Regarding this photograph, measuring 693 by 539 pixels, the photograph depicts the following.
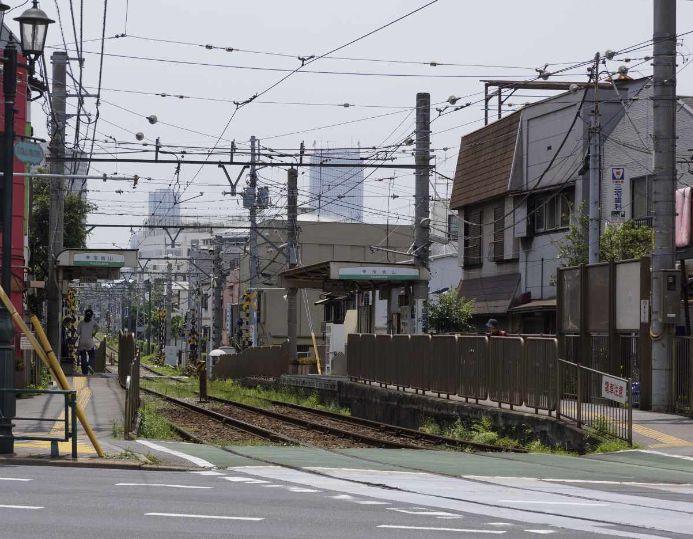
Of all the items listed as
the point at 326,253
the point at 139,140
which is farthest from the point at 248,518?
the point at 326,253

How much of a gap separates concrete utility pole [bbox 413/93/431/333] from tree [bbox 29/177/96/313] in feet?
52.6

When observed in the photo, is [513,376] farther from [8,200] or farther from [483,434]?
[8,200]

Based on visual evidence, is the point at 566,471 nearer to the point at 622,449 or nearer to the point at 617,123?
the point at 622,449

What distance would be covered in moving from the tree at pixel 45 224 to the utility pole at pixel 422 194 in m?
16.0

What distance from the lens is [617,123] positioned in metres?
41.2

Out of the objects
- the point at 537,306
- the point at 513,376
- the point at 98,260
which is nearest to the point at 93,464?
the point at 513,376

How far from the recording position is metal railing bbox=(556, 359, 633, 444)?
20234mm

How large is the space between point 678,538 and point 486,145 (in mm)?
39227

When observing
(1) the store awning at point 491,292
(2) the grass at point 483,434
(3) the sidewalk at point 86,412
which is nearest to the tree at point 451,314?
(1) the store awning at point 491,292

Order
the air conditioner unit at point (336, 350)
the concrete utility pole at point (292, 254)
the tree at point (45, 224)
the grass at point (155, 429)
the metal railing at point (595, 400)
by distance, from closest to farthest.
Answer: the metal railing at point (595, 400) < the grass at point (155, 429) < the air conditioner unit at point (336, 350) < the concrete utility pole at point (292, 254) < the tree at point (45, 224)

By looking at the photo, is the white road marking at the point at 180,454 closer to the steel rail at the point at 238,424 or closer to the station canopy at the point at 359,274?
the steel rail at the point at 238,424

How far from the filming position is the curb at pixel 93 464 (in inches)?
634

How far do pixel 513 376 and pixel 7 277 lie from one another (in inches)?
399

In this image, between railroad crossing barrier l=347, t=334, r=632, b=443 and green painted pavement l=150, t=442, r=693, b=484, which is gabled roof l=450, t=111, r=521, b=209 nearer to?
railroad crossing barrier l=347, t=334, r=632, b=443
